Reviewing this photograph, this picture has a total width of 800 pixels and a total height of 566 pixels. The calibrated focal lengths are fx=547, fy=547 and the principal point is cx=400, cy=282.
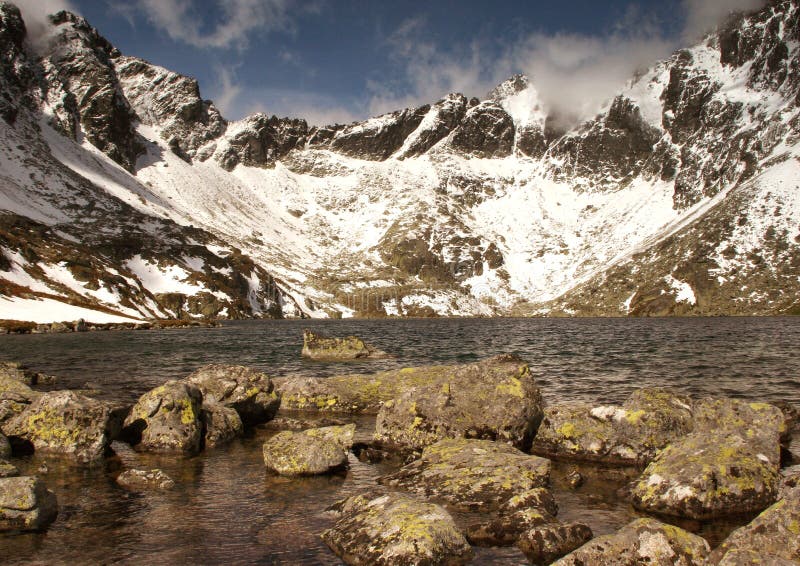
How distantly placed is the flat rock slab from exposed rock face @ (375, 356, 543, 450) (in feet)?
7.80

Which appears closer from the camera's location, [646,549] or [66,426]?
[646,549]

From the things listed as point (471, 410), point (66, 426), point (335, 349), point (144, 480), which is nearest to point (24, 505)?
point (144, 480)

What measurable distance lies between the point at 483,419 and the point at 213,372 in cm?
1282

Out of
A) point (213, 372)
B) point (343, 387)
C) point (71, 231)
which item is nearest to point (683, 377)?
point (343, 387)

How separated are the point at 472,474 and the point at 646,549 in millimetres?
5617

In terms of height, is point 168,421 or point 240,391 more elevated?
point 240,391

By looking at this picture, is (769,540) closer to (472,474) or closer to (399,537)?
(399,537)

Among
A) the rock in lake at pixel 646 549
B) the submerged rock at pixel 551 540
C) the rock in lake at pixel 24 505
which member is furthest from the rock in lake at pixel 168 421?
the rock in lake at pixel 646 549

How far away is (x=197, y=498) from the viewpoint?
14453 millimetres

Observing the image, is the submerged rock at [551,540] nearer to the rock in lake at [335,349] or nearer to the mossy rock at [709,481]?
the mossy rock at [709,481]

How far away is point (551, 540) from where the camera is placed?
11.2m

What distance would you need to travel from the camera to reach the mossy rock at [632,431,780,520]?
44.4 feet

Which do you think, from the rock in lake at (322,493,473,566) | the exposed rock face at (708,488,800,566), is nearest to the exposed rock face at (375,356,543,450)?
the rock in lake at (322,493,473,566)

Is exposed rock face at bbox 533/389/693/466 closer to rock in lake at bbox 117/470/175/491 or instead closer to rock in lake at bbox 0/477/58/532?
rock in lake at bbox 117/470/175/491
